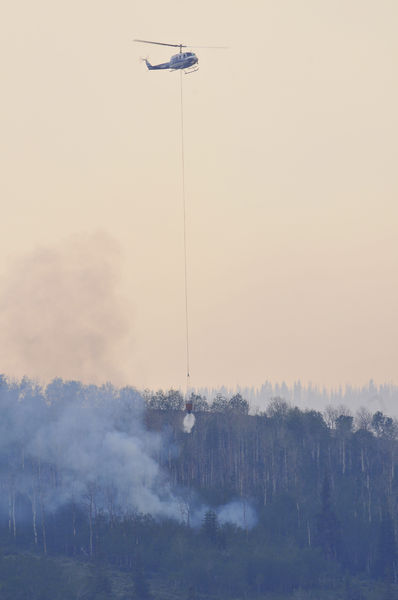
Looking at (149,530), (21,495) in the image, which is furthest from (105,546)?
(21,495)

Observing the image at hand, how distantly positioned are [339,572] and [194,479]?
33430 millimetres

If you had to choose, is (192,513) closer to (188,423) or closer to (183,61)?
(188,423)

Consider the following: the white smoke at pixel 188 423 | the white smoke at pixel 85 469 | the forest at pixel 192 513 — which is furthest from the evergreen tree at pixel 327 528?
the white smoke at pixel 188 423

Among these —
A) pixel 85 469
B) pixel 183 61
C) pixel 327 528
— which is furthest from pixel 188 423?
pixel 183 61

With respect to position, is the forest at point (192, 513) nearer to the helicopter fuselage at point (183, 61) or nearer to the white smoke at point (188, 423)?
the white smoke at point (188, 423)

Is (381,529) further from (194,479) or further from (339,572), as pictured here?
(194,479)

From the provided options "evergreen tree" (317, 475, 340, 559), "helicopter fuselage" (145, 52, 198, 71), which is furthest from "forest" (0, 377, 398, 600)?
"helicopter fuselage" (145, 52, 198, 71)

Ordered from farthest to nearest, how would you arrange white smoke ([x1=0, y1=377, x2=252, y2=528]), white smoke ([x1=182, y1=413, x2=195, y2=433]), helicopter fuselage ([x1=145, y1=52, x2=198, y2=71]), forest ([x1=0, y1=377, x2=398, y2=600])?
white smoke ([x1=182, y1=413, x2=195, y2=433]), white smoke ([x1=0, y1=377, x2=252, y2=528]), forest ([x1=0, y1=377, x2=398, y2=600]), helicopter fuselage ([x1=145, y1=52, x2=198, y2=71])

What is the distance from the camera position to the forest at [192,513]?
15625 cm

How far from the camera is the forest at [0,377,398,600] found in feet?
513

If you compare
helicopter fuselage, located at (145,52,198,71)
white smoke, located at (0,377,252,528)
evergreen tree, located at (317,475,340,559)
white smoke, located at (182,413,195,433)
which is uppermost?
helicopter fuselage, located at (145,52,198,71)

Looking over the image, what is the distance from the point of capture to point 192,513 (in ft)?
586

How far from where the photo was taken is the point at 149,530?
6609 inches

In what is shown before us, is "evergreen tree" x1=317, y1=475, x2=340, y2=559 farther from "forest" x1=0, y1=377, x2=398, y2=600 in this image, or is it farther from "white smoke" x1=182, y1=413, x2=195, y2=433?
"white smoke" x1=182, y1=413, x2=195, y2=433
